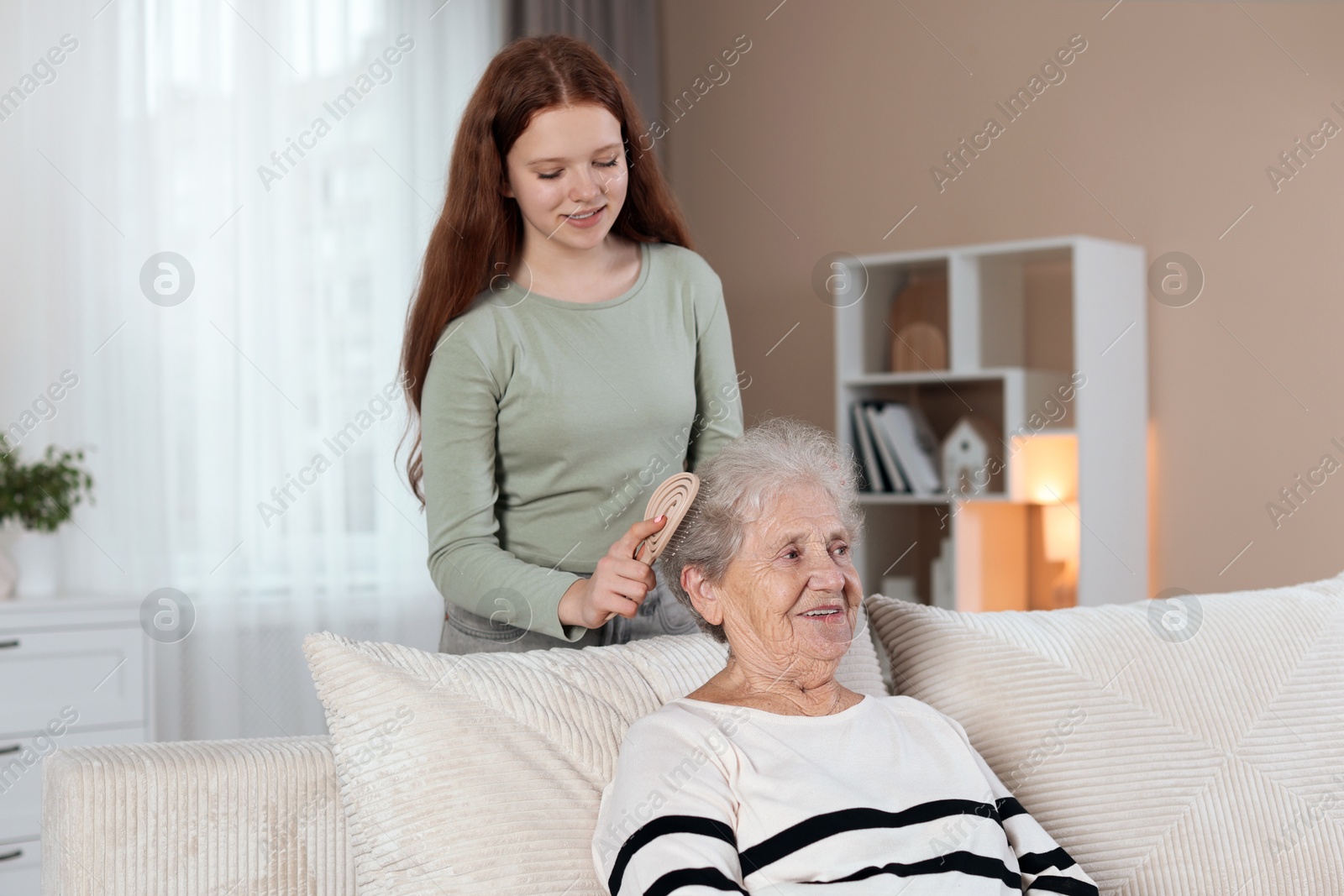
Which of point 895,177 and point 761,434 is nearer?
point 761,434

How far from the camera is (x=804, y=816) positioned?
1.26 meters

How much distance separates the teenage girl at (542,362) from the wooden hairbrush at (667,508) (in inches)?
3.9

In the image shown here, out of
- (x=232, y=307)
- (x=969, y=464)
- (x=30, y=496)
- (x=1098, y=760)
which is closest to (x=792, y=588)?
(x=1098, y=760)

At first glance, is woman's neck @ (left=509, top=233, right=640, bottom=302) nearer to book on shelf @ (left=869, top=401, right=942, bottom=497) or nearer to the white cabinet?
the white cabinet

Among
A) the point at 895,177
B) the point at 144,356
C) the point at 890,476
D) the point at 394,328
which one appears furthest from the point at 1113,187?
the point at 144,356

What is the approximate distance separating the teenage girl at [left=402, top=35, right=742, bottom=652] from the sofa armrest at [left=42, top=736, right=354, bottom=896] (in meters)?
0.31

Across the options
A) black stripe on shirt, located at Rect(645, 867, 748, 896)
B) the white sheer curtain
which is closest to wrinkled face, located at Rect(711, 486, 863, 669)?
black stripe on shirt, located at Rect(645, 867, 748, 896)

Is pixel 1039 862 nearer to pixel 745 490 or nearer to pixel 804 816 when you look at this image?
pixel 804 816

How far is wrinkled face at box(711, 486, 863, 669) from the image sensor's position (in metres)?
1.37

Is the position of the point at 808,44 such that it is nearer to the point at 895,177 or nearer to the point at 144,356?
the point at 895,177

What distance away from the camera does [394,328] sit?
388 centimetres

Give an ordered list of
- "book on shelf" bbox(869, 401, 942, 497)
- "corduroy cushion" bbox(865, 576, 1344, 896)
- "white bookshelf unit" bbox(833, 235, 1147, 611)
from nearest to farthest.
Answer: "corduroy cushion" bbox(865, 576, 1344, 896), "white bookshelf unit" bbox(833, 235, 1147, 611), "book on shelf" bbox(869, 401, 942, 497)

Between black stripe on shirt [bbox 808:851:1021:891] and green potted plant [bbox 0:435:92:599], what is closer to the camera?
black stripe on shirt [bbox 808:851:1021:891]

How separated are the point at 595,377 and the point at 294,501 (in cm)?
233
